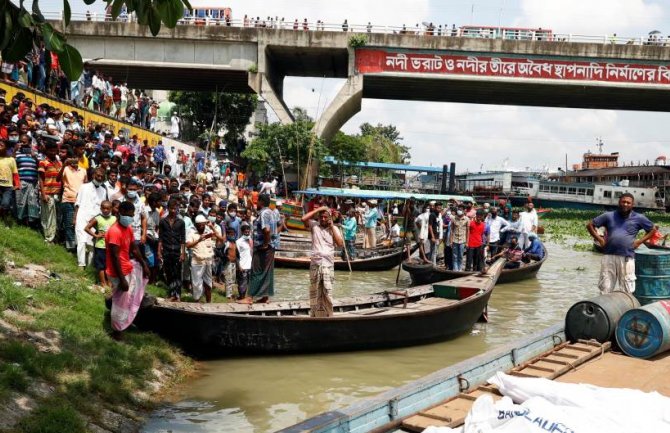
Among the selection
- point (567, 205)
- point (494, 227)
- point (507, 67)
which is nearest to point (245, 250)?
point (494, 227)

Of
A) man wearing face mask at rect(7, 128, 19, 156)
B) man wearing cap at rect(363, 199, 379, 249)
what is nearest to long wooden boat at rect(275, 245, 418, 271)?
man wearing cap at rect(363, 199, 379, 249)

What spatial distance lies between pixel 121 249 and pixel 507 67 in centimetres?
2638

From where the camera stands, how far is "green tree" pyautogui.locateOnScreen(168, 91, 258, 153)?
1537 inches

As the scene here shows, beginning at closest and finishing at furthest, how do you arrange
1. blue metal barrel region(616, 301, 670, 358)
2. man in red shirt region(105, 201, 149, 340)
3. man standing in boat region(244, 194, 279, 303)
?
blue metal barrel region(616, 301, 670, 358) < man in red shirt region(105, 201, 149, 340) < man standing in boat region(244, 194, 279, 303)

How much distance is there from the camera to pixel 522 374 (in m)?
4.98

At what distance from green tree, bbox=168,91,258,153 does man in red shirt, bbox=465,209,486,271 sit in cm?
2613

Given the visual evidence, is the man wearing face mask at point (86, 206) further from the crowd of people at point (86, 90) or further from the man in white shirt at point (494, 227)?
the man in white shirt at point (494, 227)

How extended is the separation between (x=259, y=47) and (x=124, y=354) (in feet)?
80.3

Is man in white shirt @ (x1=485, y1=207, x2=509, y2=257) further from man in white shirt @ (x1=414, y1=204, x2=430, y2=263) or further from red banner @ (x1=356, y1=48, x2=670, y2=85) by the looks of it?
red banner @ (x1=356, y1=48, x2=670, y2=85)

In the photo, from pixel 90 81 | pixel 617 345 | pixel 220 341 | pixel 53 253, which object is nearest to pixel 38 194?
pixel 53 253

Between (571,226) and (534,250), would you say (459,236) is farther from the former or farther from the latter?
(571,226)

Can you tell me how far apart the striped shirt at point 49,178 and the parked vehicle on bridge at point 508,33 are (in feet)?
79.1

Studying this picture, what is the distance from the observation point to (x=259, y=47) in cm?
2952

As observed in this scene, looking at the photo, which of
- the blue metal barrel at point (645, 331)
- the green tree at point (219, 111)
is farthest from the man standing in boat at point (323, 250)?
the green tree at point (219, 111)
